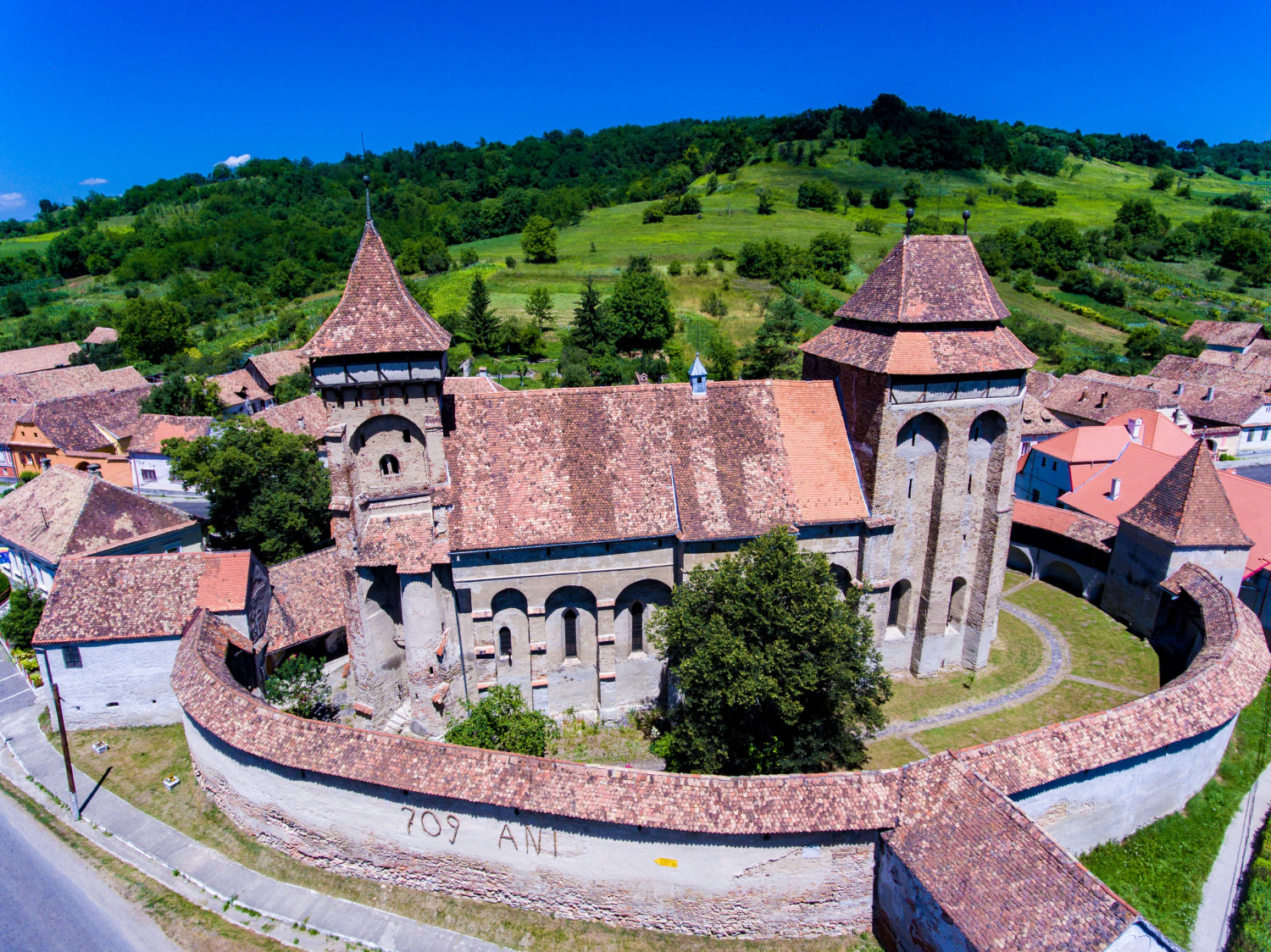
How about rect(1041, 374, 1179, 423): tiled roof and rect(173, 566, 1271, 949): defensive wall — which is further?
rect(1041, 374, 1179, 423): tiled roof

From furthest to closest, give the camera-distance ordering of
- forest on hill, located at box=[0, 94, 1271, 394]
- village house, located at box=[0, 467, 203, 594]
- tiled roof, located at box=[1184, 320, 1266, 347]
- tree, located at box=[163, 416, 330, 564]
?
1. tiled roof, located at box=[1184, 320, 1266, 347]
2. forest on hill, located at box=[0, 94, 1271, 394]
3. tree, located at box=[163, 416, 330, 564]
4. village house, located at box=[0, 467, 203, 594]

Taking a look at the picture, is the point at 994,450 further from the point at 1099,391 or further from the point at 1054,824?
the point at 1099,391

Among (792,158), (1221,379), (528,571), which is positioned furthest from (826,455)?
(792,158)

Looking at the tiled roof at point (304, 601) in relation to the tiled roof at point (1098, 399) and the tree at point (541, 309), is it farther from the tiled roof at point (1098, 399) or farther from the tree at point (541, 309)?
the tiled roof at point (1098, 399)

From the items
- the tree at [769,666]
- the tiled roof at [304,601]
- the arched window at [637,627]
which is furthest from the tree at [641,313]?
the tree at [769,666]

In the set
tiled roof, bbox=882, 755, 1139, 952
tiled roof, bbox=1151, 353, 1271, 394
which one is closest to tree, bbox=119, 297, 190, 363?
tiled roof, bbox=882, 755, 1139, 952

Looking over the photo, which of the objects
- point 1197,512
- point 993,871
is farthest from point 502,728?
point 1197,512

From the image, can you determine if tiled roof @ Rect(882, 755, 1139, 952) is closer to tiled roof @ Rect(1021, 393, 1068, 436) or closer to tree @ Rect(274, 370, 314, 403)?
tiled roof @ Rect(1021, 393, 1068, 436)
